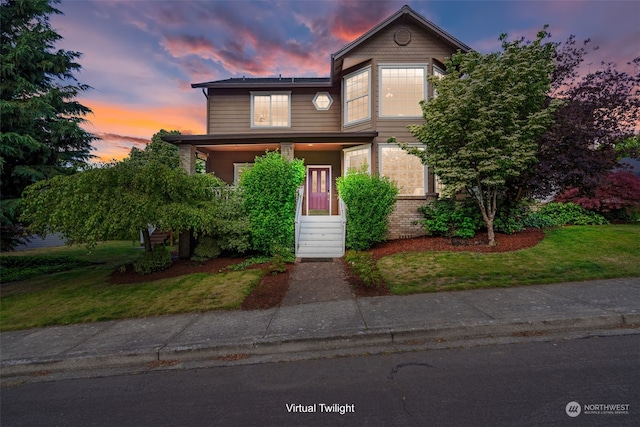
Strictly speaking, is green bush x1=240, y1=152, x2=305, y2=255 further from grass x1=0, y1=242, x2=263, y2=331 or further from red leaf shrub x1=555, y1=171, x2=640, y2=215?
red leaf shrub x1=555, y1=171, x2=640, y2=215

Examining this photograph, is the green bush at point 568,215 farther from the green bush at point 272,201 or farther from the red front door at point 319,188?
the green bush at point 272,201

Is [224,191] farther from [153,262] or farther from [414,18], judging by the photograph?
[414,18]

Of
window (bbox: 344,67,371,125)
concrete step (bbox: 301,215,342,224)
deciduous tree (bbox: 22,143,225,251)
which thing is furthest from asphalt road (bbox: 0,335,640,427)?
window (bbox: 344,67,371,125)

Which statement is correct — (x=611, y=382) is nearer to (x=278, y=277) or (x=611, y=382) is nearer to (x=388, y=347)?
(x=388, y=347)

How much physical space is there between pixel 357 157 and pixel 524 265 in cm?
801

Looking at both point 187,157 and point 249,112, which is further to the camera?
point 249,112

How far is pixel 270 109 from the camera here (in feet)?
50.3

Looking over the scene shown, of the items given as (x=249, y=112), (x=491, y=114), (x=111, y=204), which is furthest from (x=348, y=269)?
(x=249, y=112)

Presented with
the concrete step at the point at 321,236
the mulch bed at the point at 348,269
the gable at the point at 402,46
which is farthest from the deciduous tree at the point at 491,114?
the concrete step at the point at 321,236

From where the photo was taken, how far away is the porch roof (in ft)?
40.3

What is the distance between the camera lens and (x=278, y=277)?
7574 mm

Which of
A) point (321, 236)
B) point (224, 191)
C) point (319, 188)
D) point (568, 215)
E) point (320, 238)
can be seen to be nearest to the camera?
point (224, 191)

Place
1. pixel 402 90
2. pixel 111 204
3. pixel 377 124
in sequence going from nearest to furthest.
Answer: pixel 111 204, pixel 377 124, pixel 402 90

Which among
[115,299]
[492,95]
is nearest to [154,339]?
[115,299]
